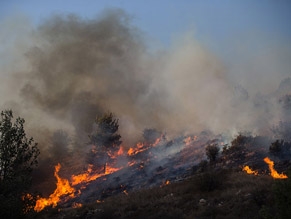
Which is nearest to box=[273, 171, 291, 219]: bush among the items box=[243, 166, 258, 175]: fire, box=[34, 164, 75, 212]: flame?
box=[243, 166, 258, 175]: fire

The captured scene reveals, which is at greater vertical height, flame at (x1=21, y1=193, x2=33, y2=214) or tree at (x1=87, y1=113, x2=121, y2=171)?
tree at (x1=87, y1=113, x2=121, y2=171)

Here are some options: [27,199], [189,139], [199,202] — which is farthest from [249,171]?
[189,139]

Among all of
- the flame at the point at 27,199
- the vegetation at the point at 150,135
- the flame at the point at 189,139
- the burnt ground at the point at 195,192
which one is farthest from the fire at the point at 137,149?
the flame at the point at 27,199

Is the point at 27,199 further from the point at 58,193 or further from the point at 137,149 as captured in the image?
the point at 137,149

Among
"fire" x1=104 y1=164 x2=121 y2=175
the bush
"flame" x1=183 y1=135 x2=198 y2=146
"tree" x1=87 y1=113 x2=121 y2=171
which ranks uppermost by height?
"tree" x1=87 y1=113 x2=121 y2=171

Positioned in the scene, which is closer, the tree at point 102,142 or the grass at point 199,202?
the grass at point 199,202

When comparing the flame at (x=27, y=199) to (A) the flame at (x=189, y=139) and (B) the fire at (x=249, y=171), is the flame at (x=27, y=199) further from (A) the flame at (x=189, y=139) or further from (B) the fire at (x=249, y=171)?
(A) the flame at (x=189, y=139)

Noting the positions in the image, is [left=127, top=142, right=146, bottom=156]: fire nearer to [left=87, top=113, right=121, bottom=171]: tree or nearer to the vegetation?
the vegetation

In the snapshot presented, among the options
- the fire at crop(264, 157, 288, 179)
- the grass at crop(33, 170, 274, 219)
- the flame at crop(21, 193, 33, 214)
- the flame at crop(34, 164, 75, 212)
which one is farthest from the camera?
the flame at crop(34, 164, 75, 212)

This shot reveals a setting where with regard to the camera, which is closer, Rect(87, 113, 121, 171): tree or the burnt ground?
the burnt ground

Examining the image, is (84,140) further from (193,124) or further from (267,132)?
(267,132)

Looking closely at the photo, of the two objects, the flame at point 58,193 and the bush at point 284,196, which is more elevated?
the flame at point 58,193

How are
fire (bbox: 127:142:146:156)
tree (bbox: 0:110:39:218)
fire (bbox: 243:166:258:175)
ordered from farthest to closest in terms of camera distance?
fire (bbox: 127:142:146:156), fire (bbox: 243:166:258:175), tree (bbox: 0:110:39:218)

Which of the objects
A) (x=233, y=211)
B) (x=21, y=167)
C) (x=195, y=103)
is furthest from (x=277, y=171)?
(x=195, y=103)
